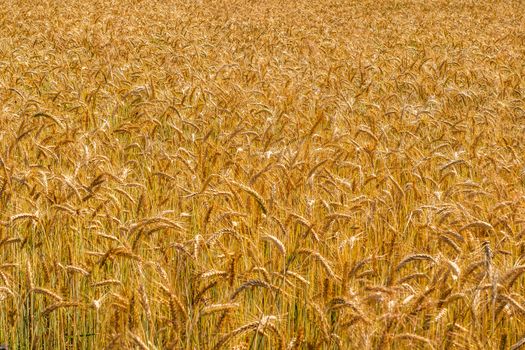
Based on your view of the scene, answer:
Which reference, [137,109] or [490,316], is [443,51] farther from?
[490,316]

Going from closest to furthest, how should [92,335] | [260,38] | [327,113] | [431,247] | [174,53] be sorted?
[92,335]
[431,247]
[327,113]
[174,53]
[260,38]

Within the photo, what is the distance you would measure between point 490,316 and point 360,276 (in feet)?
1.46

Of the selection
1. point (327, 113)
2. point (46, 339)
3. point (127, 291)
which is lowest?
point (327, 113)

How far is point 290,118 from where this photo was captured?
5.02 m

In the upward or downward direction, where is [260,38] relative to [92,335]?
downward

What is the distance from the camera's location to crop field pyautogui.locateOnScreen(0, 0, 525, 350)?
2.14m

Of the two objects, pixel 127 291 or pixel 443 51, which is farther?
pixel 443 51

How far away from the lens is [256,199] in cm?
295

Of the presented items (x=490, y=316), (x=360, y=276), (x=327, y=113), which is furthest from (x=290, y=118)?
(x=490, y=316)

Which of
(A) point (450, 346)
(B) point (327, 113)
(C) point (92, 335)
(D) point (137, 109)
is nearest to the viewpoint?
(A) point (450, 346)

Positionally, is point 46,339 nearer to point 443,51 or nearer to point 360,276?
point 360,276

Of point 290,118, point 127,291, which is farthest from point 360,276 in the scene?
point 290,118

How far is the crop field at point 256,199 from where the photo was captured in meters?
2.14

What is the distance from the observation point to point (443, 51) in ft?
34.1
